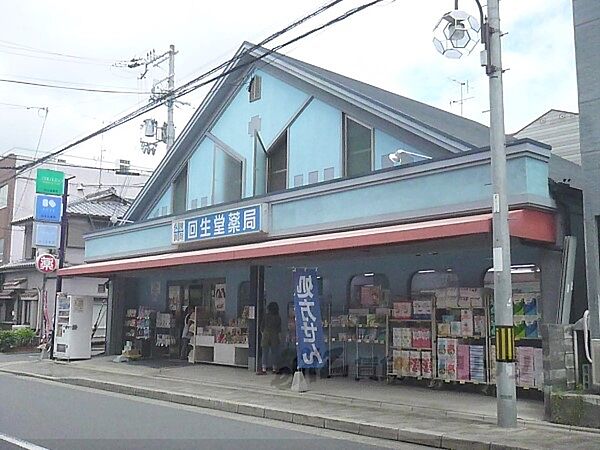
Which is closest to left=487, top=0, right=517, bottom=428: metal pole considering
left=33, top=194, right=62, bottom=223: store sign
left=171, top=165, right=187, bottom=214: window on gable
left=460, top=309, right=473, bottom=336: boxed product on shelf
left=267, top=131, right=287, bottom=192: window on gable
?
left=460, top=309, right=473, bottom=336: boxed product on shelf

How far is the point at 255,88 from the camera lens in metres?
19.1

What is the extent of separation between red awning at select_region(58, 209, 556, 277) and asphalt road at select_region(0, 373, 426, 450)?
3335 millimetres

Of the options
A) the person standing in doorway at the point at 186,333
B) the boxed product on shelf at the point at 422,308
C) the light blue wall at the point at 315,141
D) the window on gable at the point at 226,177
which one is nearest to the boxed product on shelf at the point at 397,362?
the boxed product on shelf at the point at 422,308

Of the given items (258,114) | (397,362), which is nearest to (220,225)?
(258,114)

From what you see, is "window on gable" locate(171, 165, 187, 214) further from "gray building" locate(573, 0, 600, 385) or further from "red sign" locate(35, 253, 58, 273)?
"gray building" locate(573, 0, 600, 385)

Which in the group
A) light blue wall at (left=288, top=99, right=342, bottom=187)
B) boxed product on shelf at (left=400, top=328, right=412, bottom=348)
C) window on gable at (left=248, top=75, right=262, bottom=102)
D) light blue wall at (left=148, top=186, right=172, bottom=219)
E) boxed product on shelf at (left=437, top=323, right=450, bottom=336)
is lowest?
boxed product on shelf at (left=400, top=328, right=412, bottom=348)

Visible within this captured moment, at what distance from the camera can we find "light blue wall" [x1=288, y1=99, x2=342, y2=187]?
16.5 m

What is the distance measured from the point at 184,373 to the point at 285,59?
8.72 metres

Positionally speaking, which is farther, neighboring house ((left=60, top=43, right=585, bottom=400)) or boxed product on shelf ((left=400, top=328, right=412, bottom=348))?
boxed product on shelf ((left=400, top=328, right=412, bottom=348))

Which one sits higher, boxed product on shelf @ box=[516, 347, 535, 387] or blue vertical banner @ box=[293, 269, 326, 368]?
blue vertical banner @ box=[293, 269, 326, 368]

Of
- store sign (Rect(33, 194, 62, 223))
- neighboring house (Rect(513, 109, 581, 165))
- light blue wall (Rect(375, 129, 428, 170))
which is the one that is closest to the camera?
light blue wall (Rect(375, 129, 428, 170))

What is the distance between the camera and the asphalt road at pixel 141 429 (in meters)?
9.30

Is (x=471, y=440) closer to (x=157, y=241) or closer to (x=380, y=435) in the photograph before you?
(x=380, y=435)

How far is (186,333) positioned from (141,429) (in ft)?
36.4
